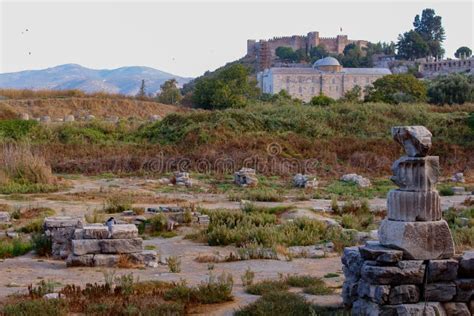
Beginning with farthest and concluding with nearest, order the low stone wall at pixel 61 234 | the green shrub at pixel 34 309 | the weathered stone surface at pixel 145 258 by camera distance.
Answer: the low stone wall at pixel 61 234 < the weathered stone surface at pixel 145 258 < the green shrub at pixel 34 309

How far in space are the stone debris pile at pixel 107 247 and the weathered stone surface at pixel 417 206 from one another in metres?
5.70

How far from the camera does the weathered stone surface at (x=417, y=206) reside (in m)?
7.81

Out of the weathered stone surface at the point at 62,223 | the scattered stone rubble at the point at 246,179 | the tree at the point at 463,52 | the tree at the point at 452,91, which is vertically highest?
the tree at the point at 463,52

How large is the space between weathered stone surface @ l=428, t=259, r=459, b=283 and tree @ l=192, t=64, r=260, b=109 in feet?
149

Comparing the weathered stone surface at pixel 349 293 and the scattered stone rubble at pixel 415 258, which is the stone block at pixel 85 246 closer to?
the weathered stone surface at pixel 349 293

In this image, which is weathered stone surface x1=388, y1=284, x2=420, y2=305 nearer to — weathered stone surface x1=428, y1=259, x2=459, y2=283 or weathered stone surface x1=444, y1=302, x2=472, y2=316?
weathered stone surface x1=428, y1=259, x2=459, y2=283

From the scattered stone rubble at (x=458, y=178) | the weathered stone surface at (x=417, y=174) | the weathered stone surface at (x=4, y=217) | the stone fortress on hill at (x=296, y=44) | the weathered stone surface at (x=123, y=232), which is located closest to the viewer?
the weathered stone surface at (x=417, y=174)

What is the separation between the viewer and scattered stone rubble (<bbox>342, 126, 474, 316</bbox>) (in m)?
7.52

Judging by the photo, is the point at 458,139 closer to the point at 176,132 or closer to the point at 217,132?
the point at 217,132

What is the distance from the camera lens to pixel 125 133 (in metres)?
40.9

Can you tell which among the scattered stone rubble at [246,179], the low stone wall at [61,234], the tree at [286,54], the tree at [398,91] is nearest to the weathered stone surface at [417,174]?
the low stone wall at [61,234]

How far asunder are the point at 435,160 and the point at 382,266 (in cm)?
147

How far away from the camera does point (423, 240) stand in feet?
25.4

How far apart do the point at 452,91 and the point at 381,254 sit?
51.8 meters
